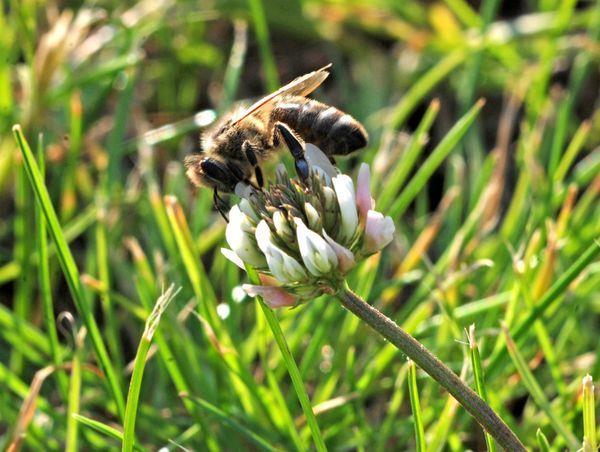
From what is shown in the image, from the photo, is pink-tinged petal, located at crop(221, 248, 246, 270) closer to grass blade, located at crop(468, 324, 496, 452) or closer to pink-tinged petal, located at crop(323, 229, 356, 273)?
pink-tinged petal, located at crop(323, 229, 356, 273)

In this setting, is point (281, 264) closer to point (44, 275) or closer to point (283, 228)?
point (283, 228)

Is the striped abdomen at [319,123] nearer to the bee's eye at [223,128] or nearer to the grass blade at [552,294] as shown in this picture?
the bee's eye at [223,128]

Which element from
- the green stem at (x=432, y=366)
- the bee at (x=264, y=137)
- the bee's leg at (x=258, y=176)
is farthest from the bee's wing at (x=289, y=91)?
the green stem at (x=432, y=366)

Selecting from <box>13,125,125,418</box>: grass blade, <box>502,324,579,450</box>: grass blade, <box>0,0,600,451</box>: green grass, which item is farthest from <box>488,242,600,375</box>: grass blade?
<box>13,125,125,418</box>: grass blade

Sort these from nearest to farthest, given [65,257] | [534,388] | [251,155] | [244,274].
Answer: [534,388]
[65,257]
[251,155]
[244,274]

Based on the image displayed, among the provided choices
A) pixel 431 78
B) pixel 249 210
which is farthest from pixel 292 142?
pixel 431 78

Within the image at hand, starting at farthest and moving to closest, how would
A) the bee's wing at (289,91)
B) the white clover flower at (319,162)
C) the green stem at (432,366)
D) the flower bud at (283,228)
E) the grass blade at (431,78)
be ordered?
the grass blade at (431,78), the bee's wing at (289,91), the white clover flower at (319,162), the flower bud at (283,228), the green stem at (432,366)

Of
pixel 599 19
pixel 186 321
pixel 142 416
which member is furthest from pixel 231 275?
pixel 599 19
